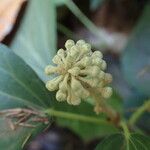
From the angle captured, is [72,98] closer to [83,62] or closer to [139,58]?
[83,62]

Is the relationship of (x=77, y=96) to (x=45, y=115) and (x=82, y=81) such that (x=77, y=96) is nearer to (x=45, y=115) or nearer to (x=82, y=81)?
(x=82, y=81)

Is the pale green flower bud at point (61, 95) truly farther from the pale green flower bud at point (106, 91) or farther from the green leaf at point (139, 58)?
the green leaf at point (139, 58)

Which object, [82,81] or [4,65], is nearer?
[82,81]

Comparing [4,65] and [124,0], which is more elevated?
[4,65]

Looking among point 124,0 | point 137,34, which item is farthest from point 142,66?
point 124,0

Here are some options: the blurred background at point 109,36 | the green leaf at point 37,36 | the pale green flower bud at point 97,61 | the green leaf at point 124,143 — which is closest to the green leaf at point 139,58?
the blurred background at point 109,36

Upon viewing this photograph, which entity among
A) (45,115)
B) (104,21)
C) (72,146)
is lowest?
(72,146)

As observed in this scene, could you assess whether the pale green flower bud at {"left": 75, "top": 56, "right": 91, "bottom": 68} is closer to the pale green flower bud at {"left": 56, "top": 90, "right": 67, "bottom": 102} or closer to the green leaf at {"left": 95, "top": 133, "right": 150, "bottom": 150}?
the pale green flower bud at {"left": 56, "top": 90, "right": 67, "bottom": 102}

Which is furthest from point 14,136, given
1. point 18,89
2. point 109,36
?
point 109,36
